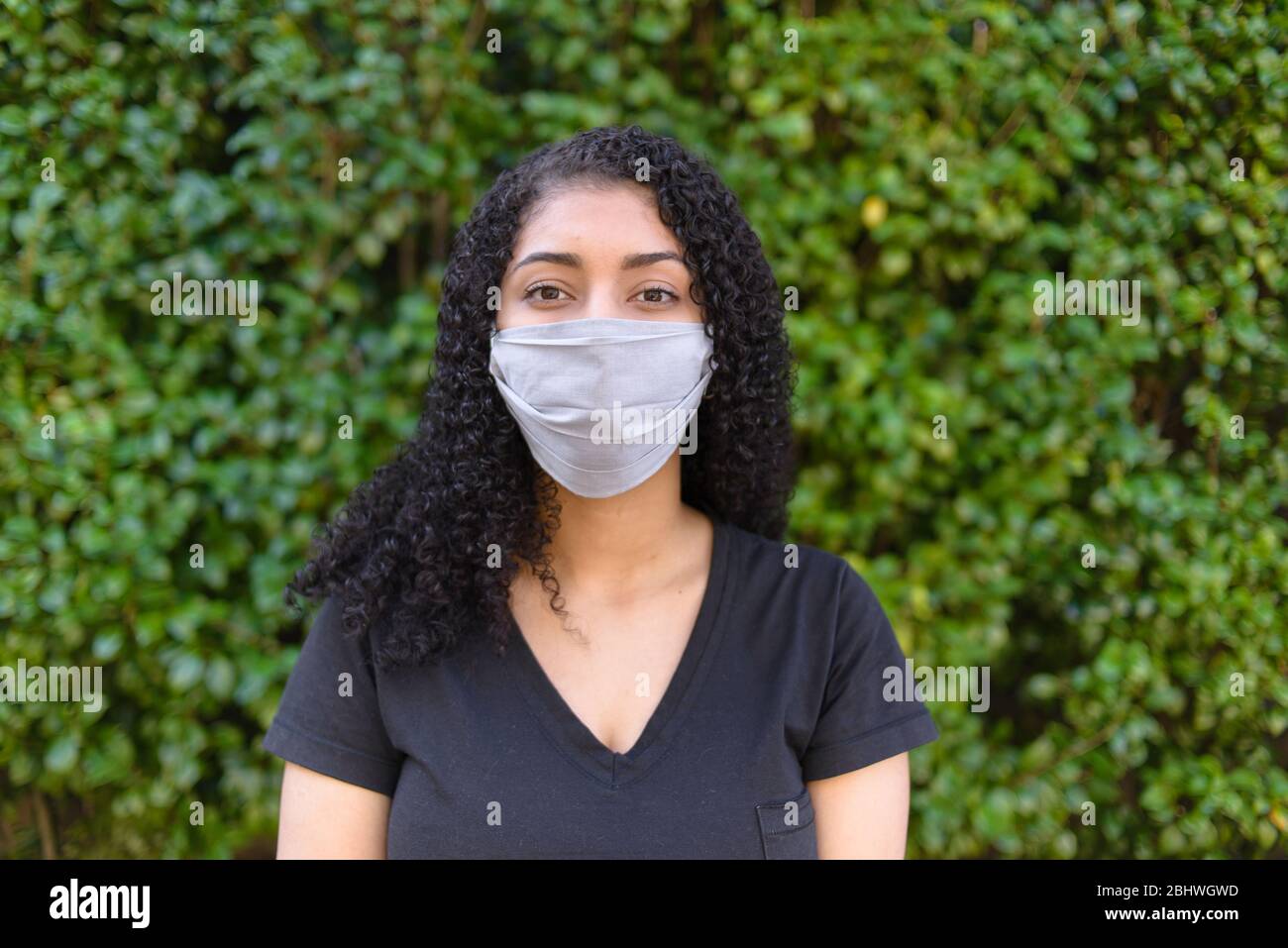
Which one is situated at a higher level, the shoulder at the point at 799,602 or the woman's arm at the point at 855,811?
the shoulder at the point at 799,602

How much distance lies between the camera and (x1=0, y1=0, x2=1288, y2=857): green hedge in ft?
7.70

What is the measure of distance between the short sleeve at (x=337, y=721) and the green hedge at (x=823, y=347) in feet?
2.80

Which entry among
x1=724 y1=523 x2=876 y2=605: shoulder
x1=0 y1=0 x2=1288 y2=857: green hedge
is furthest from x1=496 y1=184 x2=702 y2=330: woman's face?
x1=0 y1=0 x2=1288 y2=857: green hedge

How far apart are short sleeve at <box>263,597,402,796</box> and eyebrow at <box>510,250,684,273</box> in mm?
728

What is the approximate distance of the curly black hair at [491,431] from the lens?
1636 millimetres

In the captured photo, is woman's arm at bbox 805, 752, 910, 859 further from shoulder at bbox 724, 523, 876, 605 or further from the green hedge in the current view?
the green hedge

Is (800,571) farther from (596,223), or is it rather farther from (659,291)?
(596,223)

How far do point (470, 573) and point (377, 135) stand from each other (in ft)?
4.39

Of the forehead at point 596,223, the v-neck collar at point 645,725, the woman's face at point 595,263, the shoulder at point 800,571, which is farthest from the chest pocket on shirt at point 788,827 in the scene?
the forehead at point 596,223

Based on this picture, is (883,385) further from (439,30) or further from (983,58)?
(439,30)

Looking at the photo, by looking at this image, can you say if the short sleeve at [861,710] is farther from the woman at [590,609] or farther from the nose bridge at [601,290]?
the nose bridge at [601,290]

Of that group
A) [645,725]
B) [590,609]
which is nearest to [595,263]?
[590,609]

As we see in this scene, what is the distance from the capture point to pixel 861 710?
5.39 ft
